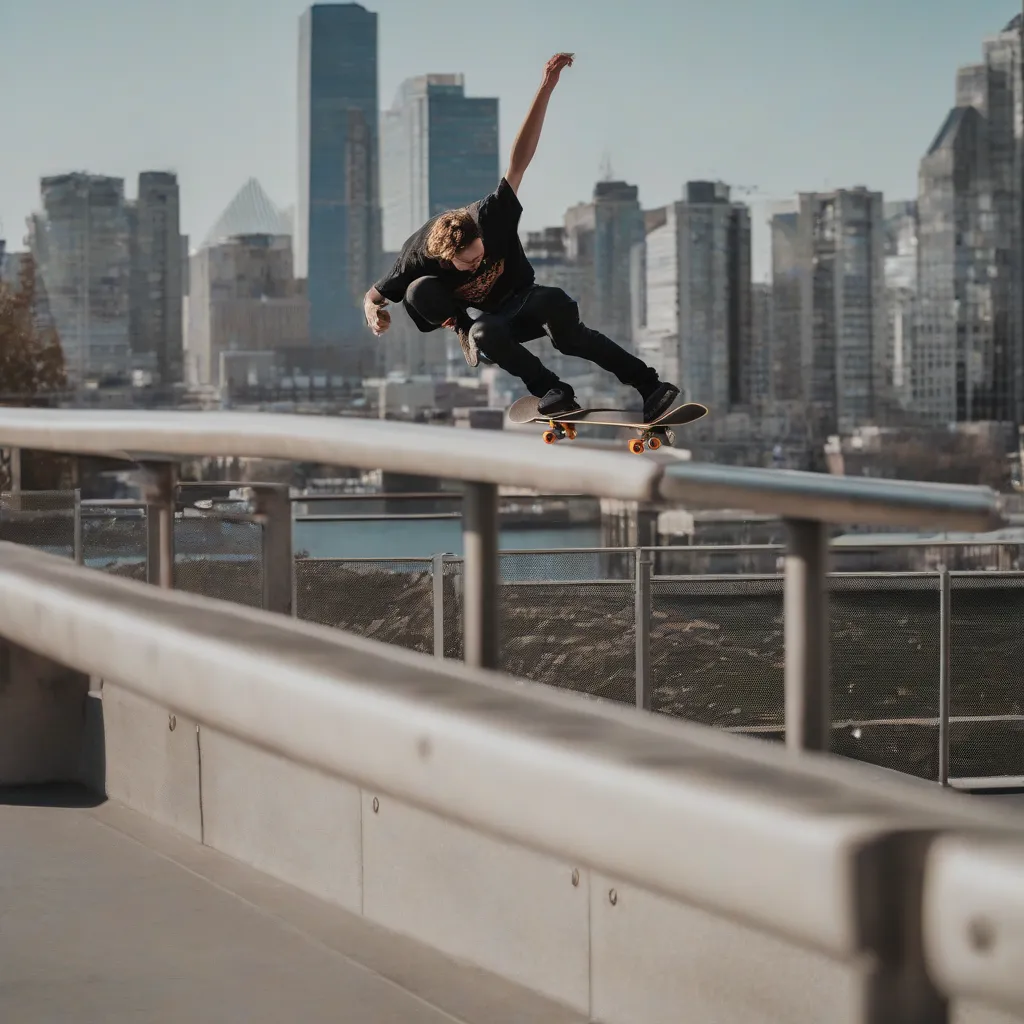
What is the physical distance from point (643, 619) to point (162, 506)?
5.85 meters

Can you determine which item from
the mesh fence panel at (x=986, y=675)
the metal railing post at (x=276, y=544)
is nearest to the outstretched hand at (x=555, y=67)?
the metal railing post at (x=276, y=544)

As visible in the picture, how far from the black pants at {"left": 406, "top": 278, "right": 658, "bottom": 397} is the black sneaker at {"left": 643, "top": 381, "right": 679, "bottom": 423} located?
14.9 inches

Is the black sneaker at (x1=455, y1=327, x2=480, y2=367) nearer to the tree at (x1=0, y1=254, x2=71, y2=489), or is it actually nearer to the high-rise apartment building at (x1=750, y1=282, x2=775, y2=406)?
the tree at (x1=0, y1=254, x2=71, y2=489)

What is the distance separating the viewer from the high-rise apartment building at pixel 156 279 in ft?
443

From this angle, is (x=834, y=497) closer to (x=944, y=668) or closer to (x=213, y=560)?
(x=213, y=560)

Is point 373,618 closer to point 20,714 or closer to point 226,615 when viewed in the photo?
point 20,714

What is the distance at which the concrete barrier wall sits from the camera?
3.21 metres

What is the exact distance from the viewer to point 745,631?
34.0 ft

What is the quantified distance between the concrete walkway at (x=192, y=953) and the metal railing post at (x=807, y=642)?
3.48ft

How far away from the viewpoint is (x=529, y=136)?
7434 millimetres

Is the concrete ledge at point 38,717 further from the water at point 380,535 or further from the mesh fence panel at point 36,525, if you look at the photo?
the water at point 380,535

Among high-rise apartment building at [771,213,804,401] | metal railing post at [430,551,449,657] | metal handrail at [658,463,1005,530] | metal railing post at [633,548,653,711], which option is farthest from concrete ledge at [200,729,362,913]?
high-rise apartment building at [771,213,804,401]

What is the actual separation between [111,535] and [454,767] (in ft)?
14.4

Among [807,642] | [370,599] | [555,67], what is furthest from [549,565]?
[807,642]
